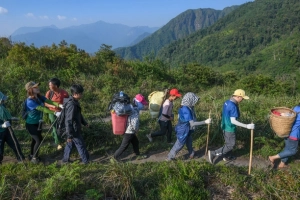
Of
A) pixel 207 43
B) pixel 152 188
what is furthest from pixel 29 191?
pixel 207 43

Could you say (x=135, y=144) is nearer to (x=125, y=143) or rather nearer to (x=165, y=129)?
(x=125, y=143)

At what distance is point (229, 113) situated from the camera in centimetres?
559

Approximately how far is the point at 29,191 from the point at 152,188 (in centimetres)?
182

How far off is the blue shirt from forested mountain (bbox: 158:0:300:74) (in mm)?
92496

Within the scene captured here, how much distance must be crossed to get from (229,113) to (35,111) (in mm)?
4017

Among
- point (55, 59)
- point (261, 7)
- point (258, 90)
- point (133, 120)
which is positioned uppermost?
point (261, 7)

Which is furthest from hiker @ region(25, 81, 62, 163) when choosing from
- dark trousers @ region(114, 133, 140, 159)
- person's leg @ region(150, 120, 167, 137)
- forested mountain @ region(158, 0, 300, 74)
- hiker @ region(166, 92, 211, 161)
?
forested mountain @ region(158, 0, 300, 74)

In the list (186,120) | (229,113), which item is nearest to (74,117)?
(186,120)

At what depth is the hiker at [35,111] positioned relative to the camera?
5.78 metres

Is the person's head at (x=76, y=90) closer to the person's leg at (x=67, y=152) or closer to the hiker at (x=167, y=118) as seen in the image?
the person's leg at (x=67, y=152)

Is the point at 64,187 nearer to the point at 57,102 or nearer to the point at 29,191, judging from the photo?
the point at 29,191

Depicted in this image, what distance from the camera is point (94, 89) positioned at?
39.6 feet

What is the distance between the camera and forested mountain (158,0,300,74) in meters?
99.7

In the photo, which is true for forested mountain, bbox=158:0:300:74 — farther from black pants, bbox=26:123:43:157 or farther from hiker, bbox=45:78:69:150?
black pants, bbox=26:123:43:157
